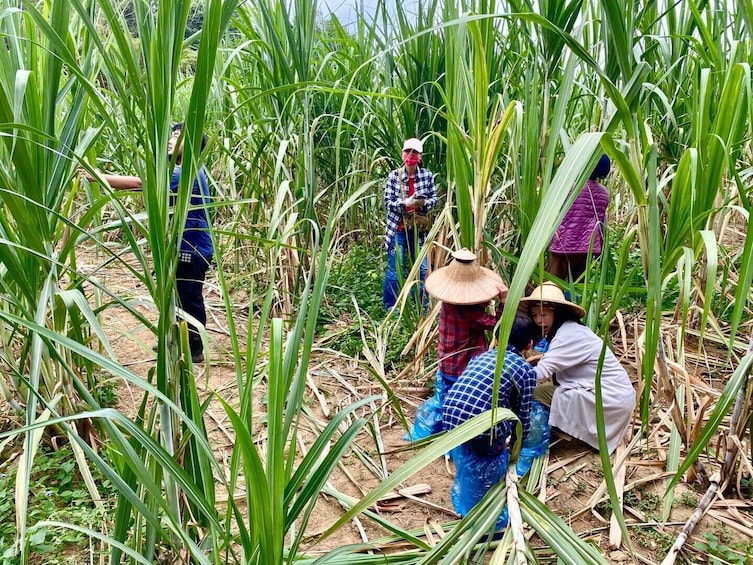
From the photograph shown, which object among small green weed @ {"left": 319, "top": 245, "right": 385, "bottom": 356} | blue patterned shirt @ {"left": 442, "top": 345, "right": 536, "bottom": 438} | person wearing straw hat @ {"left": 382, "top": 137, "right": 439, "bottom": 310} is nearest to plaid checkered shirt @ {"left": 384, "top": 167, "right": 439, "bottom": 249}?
person wearing straw hat @ {"left": 382, "top": 137, "right": 439, "bottom": 310}

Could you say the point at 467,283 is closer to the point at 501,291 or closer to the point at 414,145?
the point at 501,291

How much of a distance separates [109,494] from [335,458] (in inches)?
46.1

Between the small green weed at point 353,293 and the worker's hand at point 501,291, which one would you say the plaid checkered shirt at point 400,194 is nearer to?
the small green weed at point 353,293

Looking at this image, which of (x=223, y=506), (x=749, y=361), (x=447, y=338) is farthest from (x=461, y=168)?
(x=223, y=506)

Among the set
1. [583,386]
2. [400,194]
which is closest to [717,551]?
[583,386]

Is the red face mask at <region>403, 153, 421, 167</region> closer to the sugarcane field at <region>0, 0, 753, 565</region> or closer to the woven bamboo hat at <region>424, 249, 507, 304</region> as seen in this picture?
the sugarcane field at <region>0, 0, 753, 565</region>

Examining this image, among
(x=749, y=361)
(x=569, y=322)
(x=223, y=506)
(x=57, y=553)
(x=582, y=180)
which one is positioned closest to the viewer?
(x=582, y=180)

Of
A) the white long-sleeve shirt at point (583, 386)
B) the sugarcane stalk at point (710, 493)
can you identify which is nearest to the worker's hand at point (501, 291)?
the white long-sleeve shirt at point (583, 386)

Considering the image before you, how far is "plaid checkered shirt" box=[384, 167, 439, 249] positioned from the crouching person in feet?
4.21

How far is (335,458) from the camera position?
0.95 m

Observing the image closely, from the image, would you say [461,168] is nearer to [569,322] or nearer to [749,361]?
[569,322]

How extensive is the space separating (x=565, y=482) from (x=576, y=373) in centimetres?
40

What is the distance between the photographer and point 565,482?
2.03 m

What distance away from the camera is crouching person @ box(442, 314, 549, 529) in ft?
5.81
